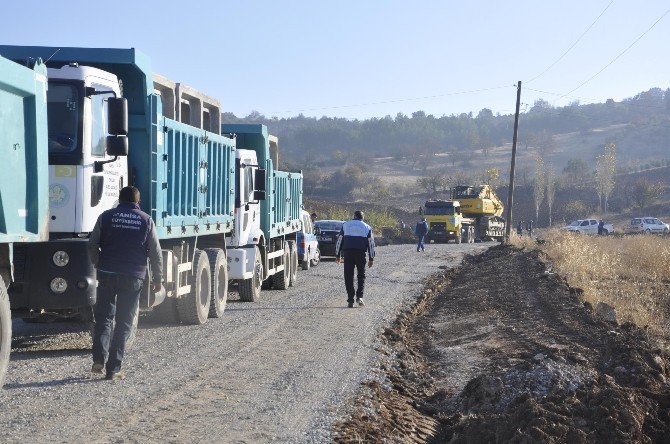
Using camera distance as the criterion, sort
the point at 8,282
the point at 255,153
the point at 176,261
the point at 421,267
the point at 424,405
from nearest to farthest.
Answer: the point at 8,282
the point at 424,405
the point at 176,261
the point at 255,153
the point at 421,267

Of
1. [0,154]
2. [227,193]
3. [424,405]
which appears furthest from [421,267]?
[0,154]

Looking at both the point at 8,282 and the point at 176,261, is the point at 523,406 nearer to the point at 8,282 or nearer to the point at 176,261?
the point at 8,282

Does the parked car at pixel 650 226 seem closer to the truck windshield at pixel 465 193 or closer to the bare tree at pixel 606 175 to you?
the truck windshield at pixel 465 193

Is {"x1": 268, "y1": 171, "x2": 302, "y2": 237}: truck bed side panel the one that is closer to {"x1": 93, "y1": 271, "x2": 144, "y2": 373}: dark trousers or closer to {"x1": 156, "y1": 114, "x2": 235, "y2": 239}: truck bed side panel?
{"x1": 156, "y1": 114, "x2": 235, "y2": 239}: truck bed side panel

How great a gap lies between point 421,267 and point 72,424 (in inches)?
978

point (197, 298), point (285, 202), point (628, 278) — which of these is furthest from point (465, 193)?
point (197, 298)

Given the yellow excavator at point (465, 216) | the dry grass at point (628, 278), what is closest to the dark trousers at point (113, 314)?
the dry grass at point (628, 278)

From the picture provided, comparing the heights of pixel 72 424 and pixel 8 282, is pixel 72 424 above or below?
below

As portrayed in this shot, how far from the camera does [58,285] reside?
387 inches

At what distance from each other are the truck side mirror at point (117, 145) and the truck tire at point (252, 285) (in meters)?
7.84

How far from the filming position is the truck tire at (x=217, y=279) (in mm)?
15375

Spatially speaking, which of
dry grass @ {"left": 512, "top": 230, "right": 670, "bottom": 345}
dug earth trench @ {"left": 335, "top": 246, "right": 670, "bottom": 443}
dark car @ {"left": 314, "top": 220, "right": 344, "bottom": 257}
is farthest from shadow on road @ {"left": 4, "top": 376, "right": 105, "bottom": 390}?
dark car @ {"left": 314, "top": 220, "right": 344, "bottom": 257}

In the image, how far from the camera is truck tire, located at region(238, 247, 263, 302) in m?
18.3

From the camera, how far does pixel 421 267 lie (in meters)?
31.7
